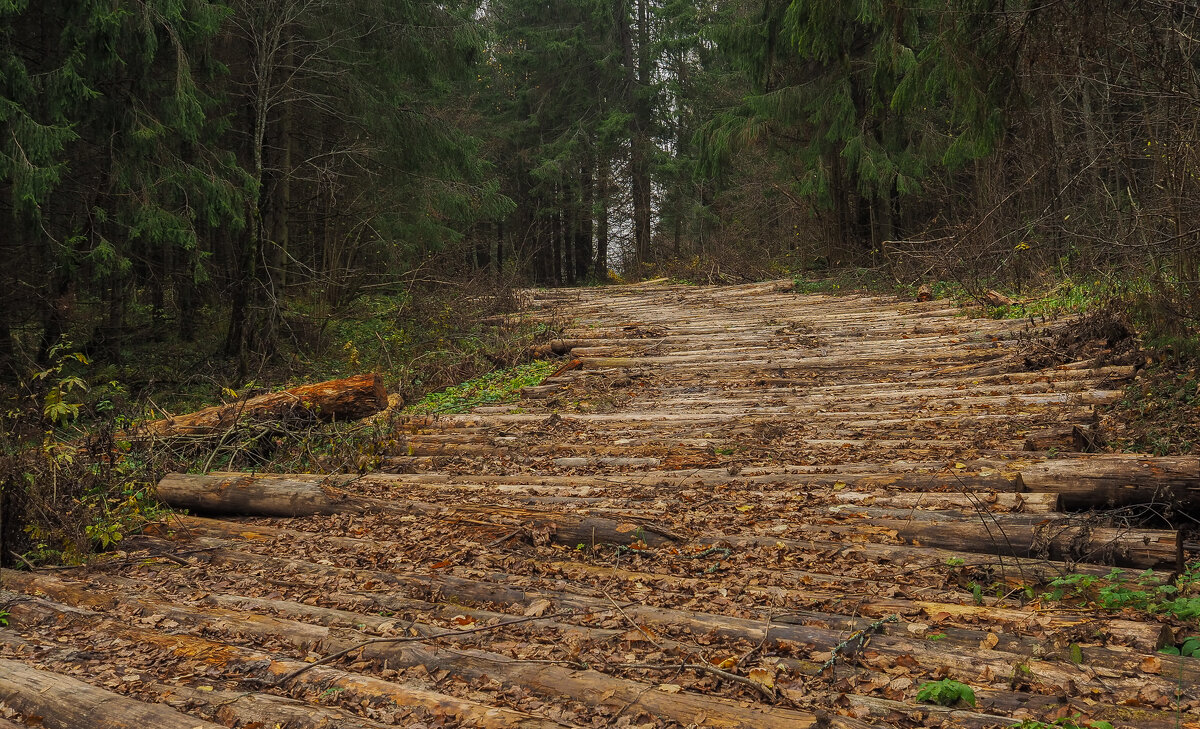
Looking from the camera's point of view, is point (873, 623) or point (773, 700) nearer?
point (773, 700)

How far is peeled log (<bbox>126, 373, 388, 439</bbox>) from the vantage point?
765 cm

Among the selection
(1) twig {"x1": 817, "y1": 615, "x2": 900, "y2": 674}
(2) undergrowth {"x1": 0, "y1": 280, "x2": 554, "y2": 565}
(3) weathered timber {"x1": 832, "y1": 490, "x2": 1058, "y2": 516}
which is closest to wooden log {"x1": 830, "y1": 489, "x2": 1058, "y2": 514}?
(3) weathered timber {"x1": 832, "y1": 490, "x2": 1058, "y2": 516}

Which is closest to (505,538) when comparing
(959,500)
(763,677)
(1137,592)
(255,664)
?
(255,664)

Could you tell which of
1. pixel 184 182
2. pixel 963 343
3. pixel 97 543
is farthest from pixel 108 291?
pixel 963 343

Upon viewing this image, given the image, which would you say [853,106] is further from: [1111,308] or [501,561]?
[501,561]

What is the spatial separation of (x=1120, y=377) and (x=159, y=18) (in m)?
11.4

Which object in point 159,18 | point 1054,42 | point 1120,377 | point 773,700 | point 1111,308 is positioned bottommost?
point 773,700

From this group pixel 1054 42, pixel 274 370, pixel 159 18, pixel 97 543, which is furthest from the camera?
pixel 274 370

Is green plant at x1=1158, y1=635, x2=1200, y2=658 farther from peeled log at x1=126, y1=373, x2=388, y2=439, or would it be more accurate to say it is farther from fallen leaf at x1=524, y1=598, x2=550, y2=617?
peeled log at x1=126, y1=373, x2=388, y2=439

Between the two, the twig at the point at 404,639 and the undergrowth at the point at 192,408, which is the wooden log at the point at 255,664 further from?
the undergrowth at the point at 192,408

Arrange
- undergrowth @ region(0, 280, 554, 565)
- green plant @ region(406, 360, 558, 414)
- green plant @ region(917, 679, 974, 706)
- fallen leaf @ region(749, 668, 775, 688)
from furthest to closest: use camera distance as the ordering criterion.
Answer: green plant @ region(406, 360, 558, 414) < undergrowth @ region(0, 280, 554, 565) < fallen leaf @ region(749, 668, 775, 688) < green plant @ region(917, 679, 974, 706)

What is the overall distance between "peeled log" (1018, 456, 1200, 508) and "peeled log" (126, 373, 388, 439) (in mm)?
6140

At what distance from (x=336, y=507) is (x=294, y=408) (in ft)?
8.93

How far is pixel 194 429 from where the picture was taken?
25.2 feet
